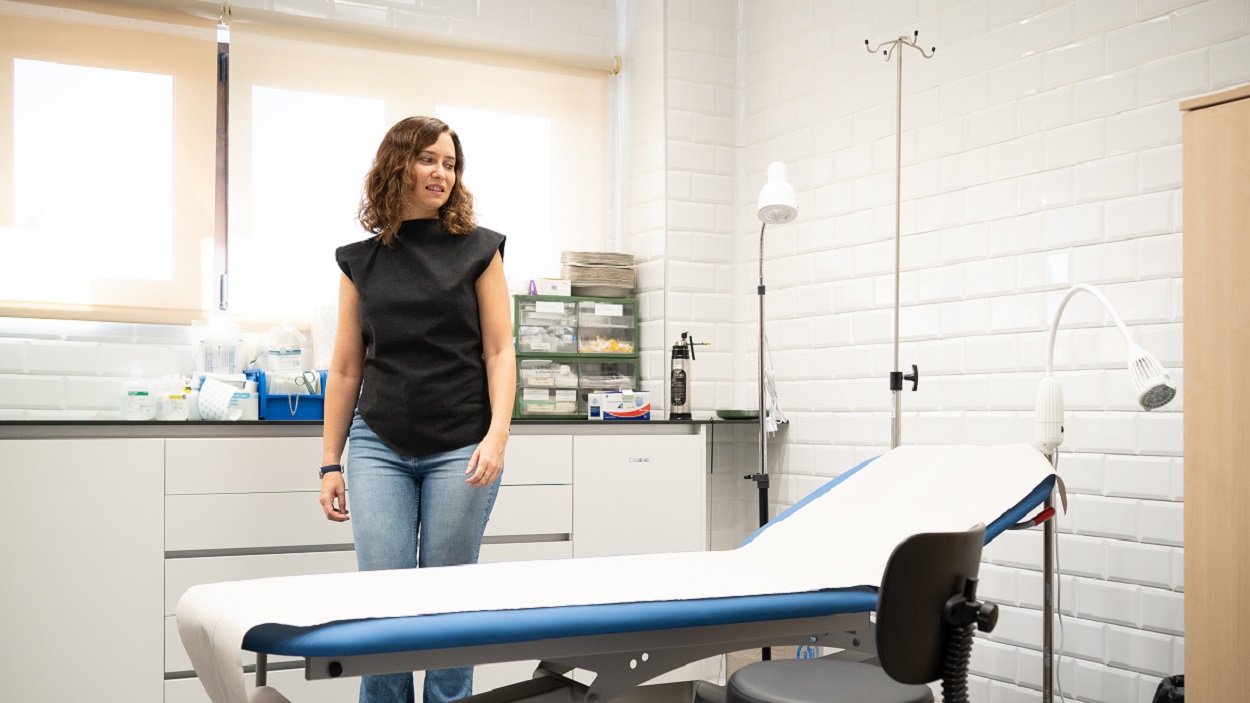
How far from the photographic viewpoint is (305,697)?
3215 mm

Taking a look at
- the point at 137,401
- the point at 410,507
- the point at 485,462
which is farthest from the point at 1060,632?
the point at 137,401

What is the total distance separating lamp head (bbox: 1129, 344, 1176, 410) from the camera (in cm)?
214

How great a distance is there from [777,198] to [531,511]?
1.30 m

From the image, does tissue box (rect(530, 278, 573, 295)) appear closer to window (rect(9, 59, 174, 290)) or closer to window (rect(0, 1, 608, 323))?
window (rect(0, 1, 608, 323))

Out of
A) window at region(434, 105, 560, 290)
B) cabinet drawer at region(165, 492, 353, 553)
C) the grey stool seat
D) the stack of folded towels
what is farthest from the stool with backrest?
window at region(434, 105, 560, 290)

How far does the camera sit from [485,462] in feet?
7.89

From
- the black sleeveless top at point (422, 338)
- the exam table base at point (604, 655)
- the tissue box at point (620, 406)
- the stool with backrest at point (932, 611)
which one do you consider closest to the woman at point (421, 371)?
the black sleeveless top at point (422, 338)

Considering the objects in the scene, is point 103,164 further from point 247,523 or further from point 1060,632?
point 1060,632

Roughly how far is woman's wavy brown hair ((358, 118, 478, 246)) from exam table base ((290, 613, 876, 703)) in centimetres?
111

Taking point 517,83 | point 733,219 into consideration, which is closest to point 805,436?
point 733,219

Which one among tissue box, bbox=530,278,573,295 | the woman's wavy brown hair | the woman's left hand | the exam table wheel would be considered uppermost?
the woman's wavy brown hair

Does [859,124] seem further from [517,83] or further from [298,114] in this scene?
[298,114]

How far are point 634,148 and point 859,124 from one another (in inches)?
40.6

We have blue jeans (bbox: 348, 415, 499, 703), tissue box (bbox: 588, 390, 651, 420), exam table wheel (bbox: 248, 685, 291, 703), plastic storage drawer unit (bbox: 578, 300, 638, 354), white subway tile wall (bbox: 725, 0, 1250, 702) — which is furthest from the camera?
plastic storage drawer unit (bbox: 578, 300, 638, 354)
